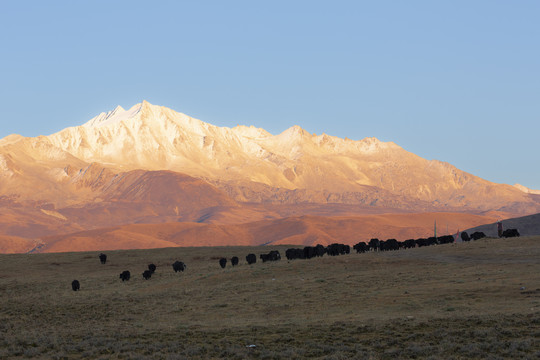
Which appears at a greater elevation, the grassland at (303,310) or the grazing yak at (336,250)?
the grazing yak at (336,250)

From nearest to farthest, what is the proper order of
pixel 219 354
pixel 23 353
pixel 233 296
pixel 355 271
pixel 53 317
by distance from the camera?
pixel 219 354 → pixel 23 353 → pixel 53 317 → pixel 233 296 → pixel 355 271

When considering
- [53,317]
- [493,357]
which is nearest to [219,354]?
[493,357]

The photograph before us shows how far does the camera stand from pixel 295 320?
34.0 m

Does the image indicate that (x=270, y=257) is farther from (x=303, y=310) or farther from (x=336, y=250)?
(x=303, y=310)

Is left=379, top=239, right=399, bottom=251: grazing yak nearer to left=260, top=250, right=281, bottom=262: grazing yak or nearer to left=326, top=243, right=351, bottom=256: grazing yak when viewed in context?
left=326, top=243, right=351, bottom=256: grazing yak

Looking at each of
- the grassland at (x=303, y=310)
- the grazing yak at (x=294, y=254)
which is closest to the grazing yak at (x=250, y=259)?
the grazing yak at (x=294, y=254)

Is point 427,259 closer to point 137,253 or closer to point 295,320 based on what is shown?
point 295,320

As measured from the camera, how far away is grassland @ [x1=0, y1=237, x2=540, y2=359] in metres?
26.8

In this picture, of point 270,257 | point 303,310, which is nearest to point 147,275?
point 270,257

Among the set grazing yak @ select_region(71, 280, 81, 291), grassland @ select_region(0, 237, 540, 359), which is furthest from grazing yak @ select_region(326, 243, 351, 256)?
grazing yak @ select_region(71, 280, 81, 291)

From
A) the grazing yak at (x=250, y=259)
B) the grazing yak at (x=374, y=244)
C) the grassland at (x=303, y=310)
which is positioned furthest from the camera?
the grazing yak at (x=374, y=244)

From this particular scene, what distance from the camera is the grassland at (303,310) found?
2678cm

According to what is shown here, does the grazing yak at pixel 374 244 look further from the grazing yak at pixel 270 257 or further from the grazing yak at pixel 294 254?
the grazing yak at pixel 270 257

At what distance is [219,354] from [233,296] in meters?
18.3
